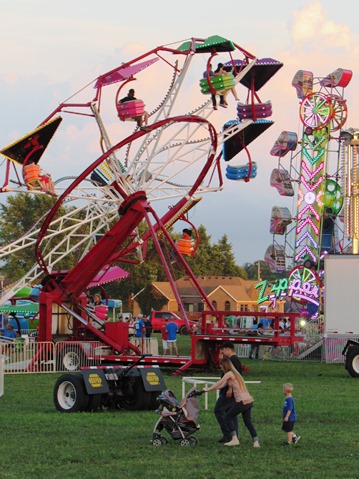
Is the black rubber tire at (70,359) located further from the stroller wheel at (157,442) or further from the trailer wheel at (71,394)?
the stroller wheel at (157,442)

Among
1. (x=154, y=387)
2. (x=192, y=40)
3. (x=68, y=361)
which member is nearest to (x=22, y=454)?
(x=154, y=387)

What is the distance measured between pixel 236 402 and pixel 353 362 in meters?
16.8

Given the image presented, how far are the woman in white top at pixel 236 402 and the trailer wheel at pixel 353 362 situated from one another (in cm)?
1640

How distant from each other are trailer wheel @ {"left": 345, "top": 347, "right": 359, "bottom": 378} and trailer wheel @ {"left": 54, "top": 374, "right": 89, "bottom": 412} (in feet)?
43.1

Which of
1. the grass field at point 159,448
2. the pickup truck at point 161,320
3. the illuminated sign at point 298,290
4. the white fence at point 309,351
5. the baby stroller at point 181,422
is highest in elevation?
the illuminated sign at point 298,290

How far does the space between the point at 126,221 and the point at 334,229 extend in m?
29.2

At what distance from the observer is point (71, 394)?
20094 millimetres

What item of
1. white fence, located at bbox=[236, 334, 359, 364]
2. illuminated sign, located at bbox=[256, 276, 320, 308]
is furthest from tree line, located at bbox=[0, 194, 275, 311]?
white fence, located at bbox=[236, 334, 359, 364]

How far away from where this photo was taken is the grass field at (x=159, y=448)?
13258mm

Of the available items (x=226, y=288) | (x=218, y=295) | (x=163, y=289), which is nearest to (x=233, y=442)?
(x=163, y=289)

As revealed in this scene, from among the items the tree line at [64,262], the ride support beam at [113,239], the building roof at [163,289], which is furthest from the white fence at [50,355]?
the building roof at [163,289]

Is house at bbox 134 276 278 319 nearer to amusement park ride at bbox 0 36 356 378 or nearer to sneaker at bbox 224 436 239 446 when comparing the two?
amusement park ride at bbox 0 36 356 378

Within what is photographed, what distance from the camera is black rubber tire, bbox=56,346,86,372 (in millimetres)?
33594

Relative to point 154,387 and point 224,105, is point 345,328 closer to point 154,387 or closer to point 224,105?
point 224,105
